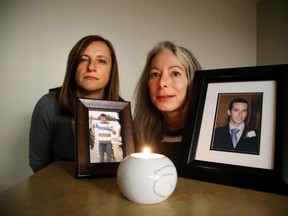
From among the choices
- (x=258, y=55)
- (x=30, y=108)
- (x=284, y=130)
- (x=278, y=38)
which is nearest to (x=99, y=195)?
(x=284, y=130)

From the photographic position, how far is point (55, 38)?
5.53 ft

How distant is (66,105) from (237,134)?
850mm

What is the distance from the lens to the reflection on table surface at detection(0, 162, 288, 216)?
1.18 ft

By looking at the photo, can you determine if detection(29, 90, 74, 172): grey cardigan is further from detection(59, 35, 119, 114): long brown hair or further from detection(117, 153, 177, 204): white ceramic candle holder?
detection(117, 153, 177, 204): white ceramic candle holder

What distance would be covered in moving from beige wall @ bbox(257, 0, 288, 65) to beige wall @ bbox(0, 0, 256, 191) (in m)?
0.78

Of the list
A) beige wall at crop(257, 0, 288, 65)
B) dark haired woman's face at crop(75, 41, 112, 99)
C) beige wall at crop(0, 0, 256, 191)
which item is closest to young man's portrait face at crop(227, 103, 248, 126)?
dark haired woman's face at crop(75, 41, 112, 99)

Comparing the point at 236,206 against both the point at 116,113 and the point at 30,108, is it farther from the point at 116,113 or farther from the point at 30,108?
the point at 30,108

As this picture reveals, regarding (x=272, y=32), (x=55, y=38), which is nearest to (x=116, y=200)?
(x=55, y=38)

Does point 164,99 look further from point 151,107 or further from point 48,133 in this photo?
point 48,133

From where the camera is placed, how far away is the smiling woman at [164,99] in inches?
27.8

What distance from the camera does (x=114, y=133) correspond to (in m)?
0.57

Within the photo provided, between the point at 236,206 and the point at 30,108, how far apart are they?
5.26 feet

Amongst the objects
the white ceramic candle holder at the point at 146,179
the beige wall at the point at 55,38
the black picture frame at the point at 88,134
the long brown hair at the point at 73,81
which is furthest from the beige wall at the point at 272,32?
the white ceramic candle holder at the point at 146,179

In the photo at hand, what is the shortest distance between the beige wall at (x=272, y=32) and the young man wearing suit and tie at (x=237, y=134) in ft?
7.23
